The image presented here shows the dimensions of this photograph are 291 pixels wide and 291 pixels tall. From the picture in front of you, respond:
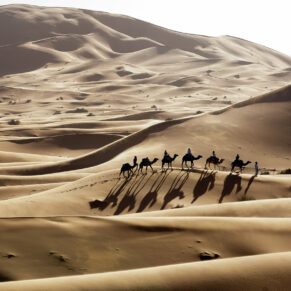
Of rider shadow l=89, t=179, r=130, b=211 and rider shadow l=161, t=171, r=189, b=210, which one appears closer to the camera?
rider shadow l=89, t=179, r=130, b=211

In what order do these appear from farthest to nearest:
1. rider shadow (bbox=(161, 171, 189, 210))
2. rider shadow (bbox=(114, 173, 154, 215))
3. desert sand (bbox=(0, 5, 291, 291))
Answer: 1. rider shadow (bbox=(161, 171, 189, 210))
2. rider shadow (bbox=(114, 173, 154, 215))
3. desert sand (bbox=(0, 5, 291, 291))

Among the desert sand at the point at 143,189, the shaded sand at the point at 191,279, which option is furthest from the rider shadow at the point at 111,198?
the shaded sand at the point at 191,279

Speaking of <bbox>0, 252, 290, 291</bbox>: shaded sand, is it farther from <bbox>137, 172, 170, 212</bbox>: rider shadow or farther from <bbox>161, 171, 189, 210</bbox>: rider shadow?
<bbox>161, 171, 189, 210</bbox>: rider shadow

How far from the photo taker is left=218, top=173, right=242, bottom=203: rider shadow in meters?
15.2

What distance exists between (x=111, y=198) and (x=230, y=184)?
4.20 meters

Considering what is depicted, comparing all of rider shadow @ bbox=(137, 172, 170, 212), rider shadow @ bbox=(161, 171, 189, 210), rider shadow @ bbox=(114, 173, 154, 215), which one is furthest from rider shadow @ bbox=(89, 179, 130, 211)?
rider shadow @ bbox=(161, 171, 189, 210)

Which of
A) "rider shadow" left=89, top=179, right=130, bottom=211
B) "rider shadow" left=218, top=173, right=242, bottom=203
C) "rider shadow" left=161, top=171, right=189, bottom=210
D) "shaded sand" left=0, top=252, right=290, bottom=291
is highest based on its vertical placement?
"shaded sand" left=0, top=252, right=290, bottom=291

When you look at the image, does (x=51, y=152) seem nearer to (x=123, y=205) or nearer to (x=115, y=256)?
(x=123, y=205)

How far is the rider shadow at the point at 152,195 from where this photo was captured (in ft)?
48.0

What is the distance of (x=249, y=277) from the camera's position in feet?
17.2

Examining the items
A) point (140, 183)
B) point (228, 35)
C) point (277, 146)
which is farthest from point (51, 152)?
point (228, 35)

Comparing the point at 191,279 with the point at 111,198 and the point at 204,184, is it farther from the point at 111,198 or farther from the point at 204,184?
the point at 204,184

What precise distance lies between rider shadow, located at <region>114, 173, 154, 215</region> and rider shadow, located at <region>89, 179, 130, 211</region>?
28 centimetres

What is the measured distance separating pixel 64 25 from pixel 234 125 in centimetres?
11300
